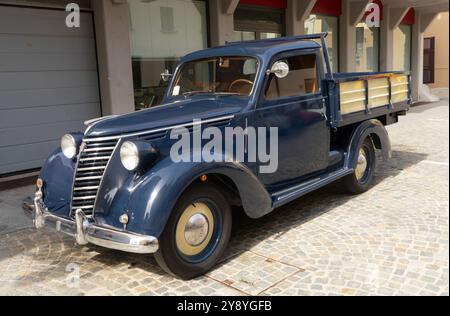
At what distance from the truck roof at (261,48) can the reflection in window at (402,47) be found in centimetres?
1317

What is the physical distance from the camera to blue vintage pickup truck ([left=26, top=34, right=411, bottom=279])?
10.9 feet

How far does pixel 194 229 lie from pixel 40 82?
16.2 feet

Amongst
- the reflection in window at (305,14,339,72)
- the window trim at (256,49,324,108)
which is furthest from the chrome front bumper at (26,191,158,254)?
the reflection in window at (305,14,339,72)

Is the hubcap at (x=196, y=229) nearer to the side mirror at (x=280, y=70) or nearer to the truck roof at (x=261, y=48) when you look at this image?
the side mirror at (x=280, y=70)

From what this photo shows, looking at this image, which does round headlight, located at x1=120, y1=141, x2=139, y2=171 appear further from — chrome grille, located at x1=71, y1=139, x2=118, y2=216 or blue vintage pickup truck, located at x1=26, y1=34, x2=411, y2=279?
chrome grille, located at x1=71, y1=139, x2=118, y2=216

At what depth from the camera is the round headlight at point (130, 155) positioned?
331cm

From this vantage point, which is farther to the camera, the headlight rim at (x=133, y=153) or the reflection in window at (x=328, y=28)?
the reflection in window at (x=328, y=28)

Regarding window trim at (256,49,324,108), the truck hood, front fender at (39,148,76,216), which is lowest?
front fender at (39,148,76,216)

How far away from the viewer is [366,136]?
5.68 meters

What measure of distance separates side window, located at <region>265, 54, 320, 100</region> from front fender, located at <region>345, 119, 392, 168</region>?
3.25 feet

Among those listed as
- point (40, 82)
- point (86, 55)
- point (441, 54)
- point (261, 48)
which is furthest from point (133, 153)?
point (86, 55)

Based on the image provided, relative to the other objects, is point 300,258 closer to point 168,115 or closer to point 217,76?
point 168,115

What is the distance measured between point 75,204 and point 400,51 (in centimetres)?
1633

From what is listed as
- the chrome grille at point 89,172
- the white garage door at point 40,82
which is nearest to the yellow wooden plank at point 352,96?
the chrome grille at point 89,172
